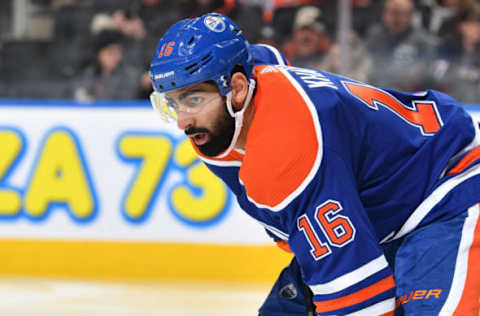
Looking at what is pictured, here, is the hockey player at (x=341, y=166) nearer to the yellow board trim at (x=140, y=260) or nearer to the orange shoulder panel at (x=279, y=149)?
the orange shoulder panel at (x=279, y=149)

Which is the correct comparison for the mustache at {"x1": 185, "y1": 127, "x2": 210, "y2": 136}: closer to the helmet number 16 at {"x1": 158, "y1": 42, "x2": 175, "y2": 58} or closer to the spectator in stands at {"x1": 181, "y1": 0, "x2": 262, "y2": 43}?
the helmet number 16 at {"x1": 158, "y1": 42, "x2": 175, "y2": 58}

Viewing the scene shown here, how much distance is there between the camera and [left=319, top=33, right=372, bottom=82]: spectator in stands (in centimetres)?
506

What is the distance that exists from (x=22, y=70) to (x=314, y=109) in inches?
153

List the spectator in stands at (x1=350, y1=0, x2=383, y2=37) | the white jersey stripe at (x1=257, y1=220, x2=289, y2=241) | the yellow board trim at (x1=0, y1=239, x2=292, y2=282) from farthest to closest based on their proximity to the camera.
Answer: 1. the spectator in stands at (x1=350, y1=0, x2=383, y2=37)
2. the yellow board trim at (x1=0, y1=239, x2=292, y2=282)
3. the white jersey stripe at (x1=257, y1=220, x2=289, y2=241)

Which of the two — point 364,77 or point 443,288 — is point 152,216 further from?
point 443,288

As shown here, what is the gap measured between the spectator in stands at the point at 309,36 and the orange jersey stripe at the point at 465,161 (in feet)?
10.2

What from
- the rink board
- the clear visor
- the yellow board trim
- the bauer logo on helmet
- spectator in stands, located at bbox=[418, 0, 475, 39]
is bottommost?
the yellow board trim

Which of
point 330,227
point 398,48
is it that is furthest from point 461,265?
point 398,48

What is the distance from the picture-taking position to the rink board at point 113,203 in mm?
4746

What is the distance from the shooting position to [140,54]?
538 cm

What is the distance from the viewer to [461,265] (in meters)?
1.93

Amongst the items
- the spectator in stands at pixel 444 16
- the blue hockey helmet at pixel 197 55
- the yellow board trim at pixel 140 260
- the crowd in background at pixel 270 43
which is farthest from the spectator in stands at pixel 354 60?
the blue hockey helmet at pixel 197 55

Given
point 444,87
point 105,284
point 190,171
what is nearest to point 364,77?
point 444,87

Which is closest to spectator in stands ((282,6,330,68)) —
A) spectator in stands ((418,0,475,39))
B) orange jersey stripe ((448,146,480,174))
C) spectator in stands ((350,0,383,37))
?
spectator in stands ((350,0,383,37))
